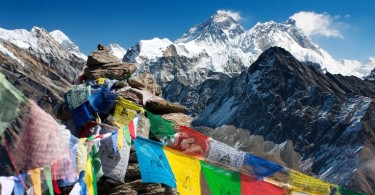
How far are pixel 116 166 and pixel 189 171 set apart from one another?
1.98m

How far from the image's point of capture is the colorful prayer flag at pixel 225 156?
14570 mm

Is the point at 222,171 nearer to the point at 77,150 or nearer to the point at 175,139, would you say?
the point at 175,139

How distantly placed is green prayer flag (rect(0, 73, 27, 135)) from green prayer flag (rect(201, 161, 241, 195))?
723cm

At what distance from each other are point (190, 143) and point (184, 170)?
1.28 m

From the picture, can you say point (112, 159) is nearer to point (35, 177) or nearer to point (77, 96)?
point (77, 96)

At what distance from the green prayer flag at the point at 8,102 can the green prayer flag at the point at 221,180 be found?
723 cm

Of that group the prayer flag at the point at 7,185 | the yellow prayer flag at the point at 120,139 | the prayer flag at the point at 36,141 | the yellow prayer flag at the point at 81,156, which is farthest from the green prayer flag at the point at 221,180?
the prayer flag at the point at 7,185

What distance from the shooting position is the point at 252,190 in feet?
47.6

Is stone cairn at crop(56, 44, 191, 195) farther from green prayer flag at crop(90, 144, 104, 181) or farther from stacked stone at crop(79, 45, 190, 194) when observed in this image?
green prayer flag at crop(90, 144, 104, 181)

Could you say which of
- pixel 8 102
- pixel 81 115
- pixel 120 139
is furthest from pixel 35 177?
pixel 81 115

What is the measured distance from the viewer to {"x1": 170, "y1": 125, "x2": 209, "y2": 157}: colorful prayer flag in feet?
47.6

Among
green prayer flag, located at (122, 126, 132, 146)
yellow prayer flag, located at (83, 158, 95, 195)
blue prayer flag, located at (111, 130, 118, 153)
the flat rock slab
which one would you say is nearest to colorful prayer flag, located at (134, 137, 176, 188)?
green prayer flag, located at (122, 126, 132, 146)

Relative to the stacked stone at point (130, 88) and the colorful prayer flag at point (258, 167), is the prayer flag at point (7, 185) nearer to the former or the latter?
the stacked stone at point (130, 88)

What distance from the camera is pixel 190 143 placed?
1488 centimetres
